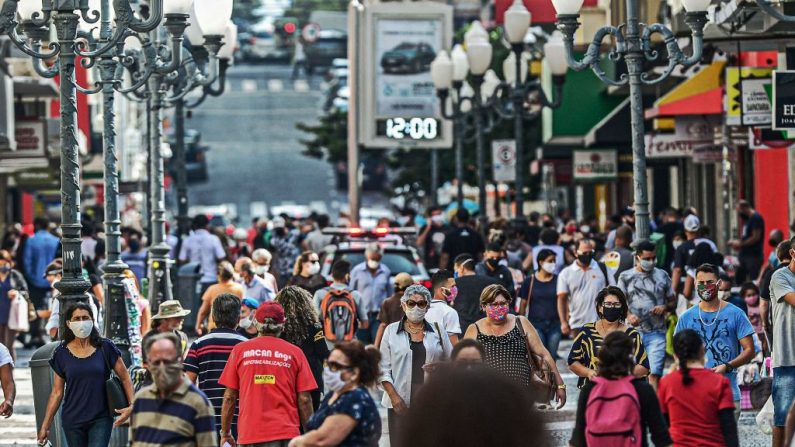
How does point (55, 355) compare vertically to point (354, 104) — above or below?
below

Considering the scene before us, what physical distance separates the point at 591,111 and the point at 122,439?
94.2ft

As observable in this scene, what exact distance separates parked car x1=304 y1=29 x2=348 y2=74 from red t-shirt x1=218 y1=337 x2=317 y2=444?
90.9 metres

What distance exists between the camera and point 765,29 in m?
20.2

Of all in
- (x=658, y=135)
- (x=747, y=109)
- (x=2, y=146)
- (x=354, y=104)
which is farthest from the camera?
(x=354, y=104)

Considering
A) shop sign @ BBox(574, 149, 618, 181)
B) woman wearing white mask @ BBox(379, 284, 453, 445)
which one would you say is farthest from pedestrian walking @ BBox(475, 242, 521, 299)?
shop sign @ BBox(574, 149, 618, 181)

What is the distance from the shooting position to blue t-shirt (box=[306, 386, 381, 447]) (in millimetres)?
9430

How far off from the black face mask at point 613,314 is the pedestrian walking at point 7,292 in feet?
39.6

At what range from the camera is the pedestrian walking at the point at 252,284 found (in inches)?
794

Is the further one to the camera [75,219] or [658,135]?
[658,135]

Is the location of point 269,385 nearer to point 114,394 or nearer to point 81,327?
point 114,394

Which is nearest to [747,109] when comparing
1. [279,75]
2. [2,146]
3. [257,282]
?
[257,282]

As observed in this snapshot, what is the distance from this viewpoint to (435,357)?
13.0 meters

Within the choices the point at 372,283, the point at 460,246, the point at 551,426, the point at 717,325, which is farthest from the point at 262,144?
the point at 717,325

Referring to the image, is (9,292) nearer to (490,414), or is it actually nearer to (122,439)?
(122,439)
